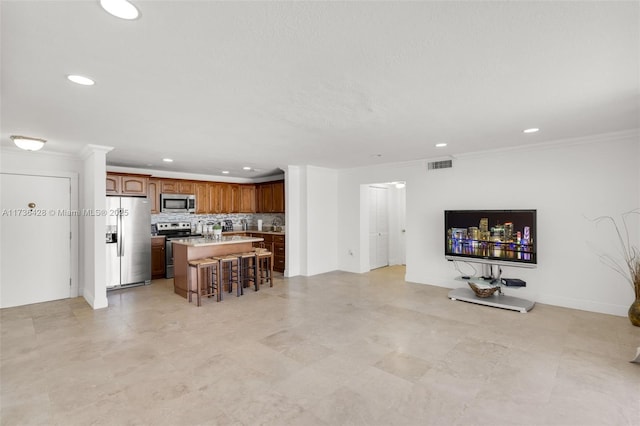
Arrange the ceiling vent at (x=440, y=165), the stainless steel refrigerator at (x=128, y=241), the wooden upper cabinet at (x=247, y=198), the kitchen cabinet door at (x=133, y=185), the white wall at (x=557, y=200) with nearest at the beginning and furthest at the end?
the white wall at (x=557, y=200), the ceiling vent at (x=440, y=165), the stainless steel refrigerator at (x=128, y=241), the kitchen cabinet door at (x=133, y=185), the wooden upper cabinet at (x=247, y=198)

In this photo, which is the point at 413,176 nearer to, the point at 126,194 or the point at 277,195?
the point at 277,195

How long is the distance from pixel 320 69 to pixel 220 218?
23.3 feet

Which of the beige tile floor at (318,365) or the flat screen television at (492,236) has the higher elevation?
the flat screen television at (492,236)

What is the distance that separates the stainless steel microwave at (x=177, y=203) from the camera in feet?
23.5

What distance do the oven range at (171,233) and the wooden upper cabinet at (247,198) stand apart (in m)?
1.53

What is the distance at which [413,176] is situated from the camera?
20.7 ft

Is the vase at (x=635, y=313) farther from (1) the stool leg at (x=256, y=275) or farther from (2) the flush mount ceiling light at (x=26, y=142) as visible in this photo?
(2) the flush mount ceiling light at (x=26, y=142)

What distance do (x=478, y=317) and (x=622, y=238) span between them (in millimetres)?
2240

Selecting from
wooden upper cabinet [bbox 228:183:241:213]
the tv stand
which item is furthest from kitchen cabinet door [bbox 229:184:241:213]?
the tv stand

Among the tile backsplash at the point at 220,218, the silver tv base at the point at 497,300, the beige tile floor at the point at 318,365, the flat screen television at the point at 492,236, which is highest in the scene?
the tile backsplash at the point at 220,218

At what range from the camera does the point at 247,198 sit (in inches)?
348

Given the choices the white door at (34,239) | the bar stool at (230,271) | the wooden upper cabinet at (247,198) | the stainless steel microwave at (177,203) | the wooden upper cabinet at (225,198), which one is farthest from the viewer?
the wooden upper cabinet at (247,198)

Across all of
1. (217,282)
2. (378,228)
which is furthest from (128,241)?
(378,228)

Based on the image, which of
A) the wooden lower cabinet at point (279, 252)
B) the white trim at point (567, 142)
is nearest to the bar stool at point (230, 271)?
the wooden lower cabinet at point (279, 252)
